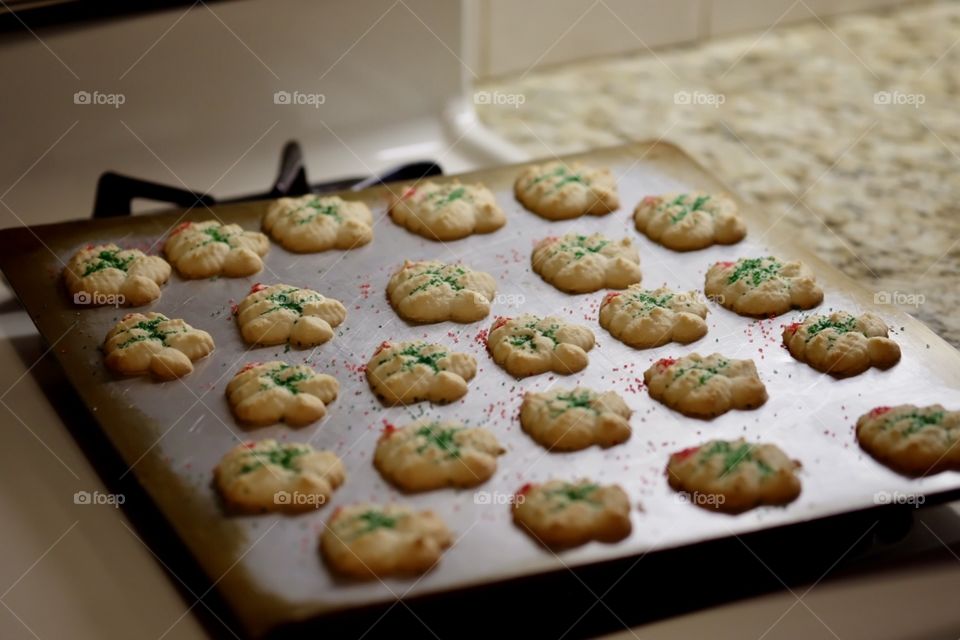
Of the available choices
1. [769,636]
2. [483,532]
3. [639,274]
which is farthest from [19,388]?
[769,636]

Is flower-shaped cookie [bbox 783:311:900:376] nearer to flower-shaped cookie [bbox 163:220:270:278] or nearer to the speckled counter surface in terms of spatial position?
the speckled counter surface

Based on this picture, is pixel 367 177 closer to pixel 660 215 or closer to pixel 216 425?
pixel 660 215

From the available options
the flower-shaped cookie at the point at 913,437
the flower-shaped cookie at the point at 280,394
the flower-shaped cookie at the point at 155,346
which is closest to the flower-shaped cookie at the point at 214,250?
the flower-shaped cookie at the point at 155,346

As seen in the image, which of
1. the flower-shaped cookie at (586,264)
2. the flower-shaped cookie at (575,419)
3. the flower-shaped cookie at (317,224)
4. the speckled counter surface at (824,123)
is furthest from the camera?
the speckled counter surface at (824,123)

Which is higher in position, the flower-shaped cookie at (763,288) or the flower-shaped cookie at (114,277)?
the flower-shaped cookie at (114,277)

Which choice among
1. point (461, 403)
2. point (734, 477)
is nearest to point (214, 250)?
point (461, 403)

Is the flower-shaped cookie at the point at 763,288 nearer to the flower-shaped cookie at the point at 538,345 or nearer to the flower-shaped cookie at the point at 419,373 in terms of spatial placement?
the flower-shaped cookie at the point at 538,345

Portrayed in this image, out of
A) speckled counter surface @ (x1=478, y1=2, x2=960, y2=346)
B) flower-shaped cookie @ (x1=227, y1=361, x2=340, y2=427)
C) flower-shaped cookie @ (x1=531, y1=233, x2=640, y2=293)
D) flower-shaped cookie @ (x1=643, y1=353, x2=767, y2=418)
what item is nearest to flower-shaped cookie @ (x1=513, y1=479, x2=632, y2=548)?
flower-shaped cookie @ (x1=643, y1=353, x2=767, y2=418)
